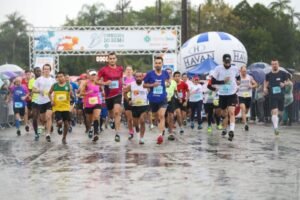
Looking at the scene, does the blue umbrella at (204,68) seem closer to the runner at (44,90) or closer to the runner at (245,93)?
the runner at (245,93)

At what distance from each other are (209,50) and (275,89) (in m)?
14.8

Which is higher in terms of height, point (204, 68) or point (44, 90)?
point (204, 68)

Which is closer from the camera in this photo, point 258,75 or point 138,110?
point 138,110

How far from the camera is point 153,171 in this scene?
28.2 ft

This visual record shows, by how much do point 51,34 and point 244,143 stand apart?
78.1 feet

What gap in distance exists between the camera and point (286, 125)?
2131 centimetres

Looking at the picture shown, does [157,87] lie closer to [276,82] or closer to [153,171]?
[276,82]

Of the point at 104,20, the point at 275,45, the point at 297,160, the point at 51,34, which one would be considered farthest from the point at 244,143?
the point at 104,20

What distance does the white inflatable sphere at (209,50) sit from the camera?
3028 centimetres

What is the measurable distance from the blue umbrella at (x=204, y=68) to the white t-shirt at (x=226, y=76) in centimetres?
1252

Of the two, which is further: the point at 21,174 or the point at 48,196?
the point at 21,174

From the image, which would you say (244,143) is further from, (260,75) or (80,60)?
(80,60)

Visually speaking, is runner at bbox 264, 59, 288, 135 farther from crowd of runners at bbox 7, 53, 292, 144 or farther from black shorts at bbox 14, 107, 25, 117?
black shorts at bbox 14, 107, 25, 117

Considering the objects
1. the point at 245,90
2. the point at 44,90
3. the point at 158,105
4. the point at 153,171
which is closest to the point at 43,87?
the point at 44,90
